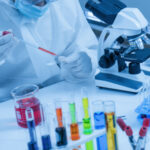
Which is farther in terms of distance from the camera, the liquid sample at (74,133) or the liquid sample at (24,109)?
the liquid sample at (24,109)

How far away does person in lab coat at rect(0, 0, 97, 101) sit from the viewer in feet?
4.92

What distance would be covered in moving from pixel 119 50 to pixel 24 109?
1.91 ft

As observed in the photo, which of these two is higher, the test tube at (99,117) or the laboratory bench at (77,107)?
the test tube at (99,117)

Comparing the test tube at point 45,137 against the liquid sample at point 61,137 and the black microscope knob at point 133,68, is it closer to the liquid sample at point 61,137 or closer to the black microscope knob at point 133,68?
the liquid sample at point 61,137

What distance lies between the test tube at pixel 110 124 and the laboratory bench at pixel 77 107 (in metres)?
0.03

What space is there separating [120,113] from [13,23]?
726 mm

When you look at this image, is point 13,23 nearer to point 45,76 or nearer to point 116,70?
point 45,76

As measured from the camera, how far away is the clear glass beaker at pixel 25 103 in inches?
43.0

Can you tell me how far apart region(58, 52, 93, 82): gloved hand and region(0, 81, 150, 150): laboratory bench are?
0.04m

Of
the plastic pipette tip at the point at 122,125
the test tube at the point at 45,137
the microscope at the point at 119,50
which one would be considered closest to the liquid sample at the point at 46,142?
the test tube at the point at 45,137

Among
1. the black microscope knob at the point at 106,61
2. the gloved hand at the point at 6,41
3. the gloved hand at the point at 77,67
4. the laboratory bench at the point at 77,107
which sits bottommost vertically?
the laboratory bench at the point at 77,107

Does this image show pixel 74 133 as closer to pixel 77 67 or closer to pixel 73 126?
pixel 73 126

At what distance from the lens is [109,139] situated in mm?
899

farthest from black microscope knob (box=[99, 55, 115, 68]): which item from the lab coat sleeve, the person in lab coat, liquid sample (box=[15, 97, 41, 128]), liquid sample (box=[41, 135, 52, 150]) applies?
liquid sample (box=[41, 135, 52, 150])
